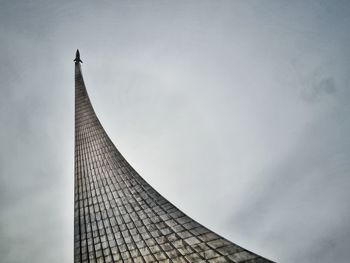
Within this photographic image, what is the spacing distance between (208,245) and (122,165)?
566 centimetres

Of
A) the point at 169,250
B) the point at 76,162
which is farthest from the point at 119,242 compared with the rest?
the point at 76,162

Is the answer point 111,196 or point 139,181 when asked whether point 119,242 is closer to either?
point 111,196

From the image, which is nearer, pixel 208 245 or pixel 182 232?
pixel 208 245

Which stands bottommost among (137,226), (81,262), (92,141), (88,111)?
(81,262)

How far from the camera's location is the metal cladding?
5.55 metres

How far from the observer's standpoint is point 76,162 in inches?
413

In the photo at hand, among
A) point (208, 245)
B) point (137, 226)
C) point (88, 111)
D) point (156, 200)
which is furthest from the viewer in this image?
point (88, 111)

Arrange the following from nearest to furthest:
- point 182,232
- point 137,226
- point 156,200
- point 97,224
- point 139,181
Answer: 1. point 182,232
2. point 137,226
3. point 97,224
4. point 156,200
5. point 139,181

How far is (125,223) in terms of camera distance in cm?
721

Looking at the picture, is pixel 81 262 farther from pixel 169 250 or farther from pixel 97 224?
pixel 169 250

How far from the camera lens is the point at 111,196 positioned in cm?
832

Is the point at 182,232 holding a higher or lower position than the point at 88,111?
lower

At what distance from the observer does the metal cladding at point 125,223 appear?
5.55m

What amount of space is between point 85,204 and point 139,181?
2.40 m
